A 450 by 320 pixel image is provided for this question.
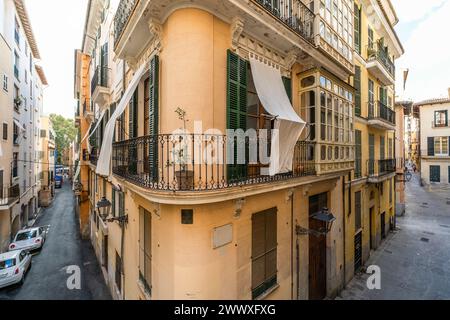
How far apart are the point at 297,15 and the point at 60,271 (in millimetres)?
16949

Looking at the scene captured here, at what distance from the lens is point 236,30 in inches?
203

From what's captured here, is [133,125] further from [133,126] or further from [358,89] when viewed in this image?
[358,89]

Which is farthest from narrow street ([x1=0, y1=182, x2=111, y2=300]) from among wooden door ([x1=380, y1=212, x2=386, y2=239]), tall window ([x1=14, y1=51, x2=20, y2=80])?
wooden door ([x1=380, y1=212, x2=386, y2=239])

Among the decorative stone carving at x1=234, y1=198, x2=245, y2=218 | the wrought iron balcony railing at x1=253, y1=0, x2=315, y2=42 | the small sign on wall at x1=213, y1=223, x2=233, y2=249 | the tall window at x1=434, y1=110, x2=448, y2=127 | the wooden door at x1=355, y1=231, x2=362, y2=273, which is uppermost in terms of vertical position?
the tall window at x1=434, y1=110, x2=448, y2=127

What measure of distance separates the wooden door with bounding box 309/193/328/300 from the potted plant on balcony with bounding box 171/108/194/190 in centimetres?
543

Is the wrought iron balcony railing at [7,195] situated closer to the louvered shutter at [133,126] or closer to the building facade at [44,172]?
the louvered shutter at [133,126]

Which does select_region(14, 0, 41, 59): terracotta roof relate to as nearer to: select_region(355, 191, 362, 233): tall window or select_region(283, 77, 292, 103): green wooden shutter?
select_region(283, 77, 292, 103): green wooden shutter

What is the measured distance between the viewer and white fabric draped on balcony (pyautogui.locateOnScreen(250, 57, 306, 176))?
206 inches

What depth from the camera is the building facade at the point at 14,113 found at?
1510cm

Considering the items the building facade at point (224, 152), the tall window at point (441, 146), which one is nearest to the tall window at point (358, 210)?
the building facade at point (224, 152)

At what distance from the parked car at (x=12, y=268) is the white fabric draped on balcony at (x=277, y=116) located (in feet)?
45.9

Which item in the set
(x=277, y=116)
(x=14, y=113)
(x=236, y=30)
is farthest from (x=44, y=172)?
(x=277, y=116)

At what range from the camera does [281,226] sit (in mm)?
6672
